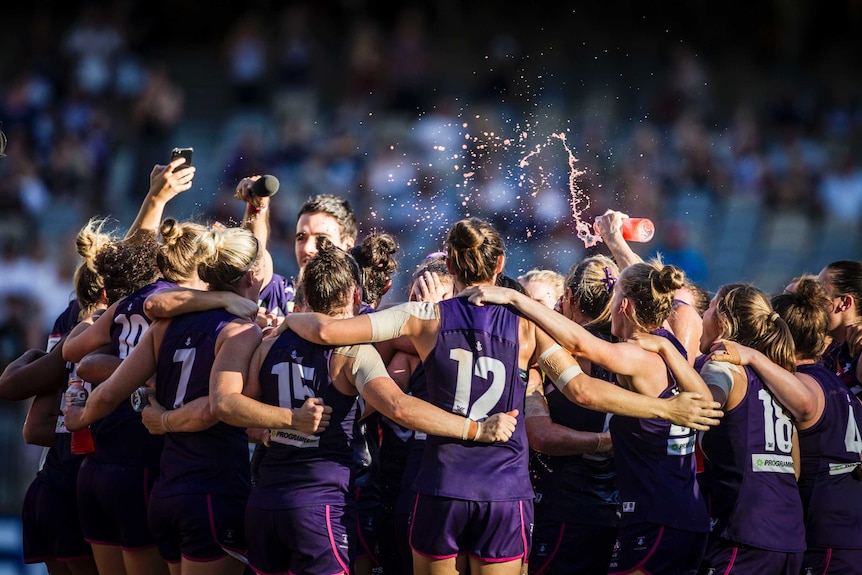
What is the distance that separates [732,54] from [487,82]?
484 centimetres

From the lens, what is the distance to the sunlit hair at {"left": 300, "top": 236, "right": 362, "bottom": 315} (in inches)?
191

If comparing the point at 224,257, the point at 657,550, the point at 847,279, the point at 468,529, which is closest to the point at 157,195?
the point at 224,257

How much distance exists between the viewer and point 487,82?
53.2 feet

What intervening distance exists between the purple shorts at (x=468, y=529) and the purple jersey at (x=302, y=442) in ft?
1.38

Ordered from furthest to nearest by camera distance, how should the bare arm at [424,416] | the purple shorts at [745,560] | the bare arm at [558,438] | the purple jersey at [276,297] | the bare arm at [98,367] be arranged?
the purple jersey at [276,297]
the bare arm at [98,367]
the bare arm at [558,438]
the purple shorts at [745,560]
the bare arm at [424,416]

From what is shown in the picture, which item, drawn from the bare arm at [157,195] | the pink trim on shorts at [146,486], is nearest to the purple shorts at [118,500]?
the pink trim on shorts at [146,486]

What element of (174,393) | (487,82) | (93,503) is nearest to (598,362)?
(174,393)

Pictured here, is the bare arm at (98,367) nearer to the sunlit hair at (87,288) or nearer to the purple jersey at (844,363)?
the sunlit hair at (87,288)

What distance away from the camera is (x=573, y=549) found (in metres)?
5.32

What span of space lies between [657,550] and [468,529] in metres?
0.93

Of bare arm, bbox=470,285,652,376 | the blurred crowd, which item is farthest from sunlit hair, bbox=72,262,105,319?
the blurred crowd

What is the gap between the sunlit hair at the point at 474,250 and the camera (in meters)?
4.89

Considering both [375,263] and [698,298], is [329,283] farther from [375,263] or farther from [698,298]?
[698,298]

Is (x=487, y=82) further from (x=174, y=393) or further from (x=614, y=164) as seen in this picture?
(x=174, y=393)
